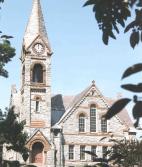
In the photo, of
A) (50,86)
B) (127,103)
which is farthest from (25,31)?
(127,103)

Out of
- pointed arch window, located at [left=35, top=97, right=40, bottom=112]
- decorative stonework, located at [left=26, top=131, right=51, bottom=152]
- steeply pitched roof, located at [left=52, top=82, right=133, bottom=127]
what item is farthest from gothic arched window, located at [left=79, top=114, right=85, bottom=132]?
pointed arch window, located at [left=35, top=97, right=40, bottom=112]

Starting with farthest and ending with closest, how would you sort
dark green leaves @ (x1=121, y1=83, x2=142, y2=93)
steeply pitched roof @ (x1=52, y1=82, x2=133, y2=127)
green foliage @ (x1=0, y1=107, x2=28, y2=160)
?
steeply pitched roof @ (x1=52, y1=82, x2=133, y2=127)
green foliage @ (x1=0, y1=107, x2=28, y2=160)
dark green leaves @ (x1=121, y1=83, x2=142, y2=93)

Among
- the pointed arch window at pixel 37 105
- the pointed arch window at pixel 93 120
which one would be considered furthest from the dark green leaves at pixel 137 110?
the pointed arch window at pixel 93 120

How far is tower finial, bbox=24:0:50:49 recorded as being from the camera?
4769cm

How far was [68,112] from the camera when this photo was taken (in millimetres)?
47188

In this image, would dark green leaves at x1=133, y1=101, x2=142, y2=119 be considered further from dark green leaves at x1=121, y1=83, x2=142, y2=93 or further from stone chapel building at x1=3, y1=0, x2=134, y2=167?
stone chapel building at x1=3, y1=0, x2=134, y2=167

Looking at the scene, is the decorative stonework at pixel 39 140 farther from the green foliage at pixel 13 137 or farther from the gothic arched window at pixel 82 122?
the green foliage at pixel 13 137

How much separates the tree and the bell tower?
136 ft

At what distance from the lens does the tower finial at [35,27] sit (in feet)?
156

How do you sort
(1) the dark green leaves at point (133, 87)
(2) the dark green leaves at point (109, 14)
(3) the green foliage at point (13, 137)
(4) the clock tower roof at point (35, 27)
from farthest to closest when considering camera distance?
1. (4) the clock tower roof at point (35, 27)
2. (3) the green foliage at point (13, 137)
3. (2) the dark green leaves at point (109, 14)
4. (1) the dark green leaves at point (133, 87)

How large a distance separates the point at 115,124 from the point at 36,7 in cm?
1373

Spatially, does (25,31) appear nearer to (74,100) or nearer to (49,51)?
(49,51)

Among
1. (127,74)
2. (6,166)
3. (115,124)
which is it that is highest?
(115,124)

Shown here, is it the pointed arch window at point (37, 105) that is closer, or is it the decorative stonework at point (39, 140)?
the decorative stonework at point (39, 140)
